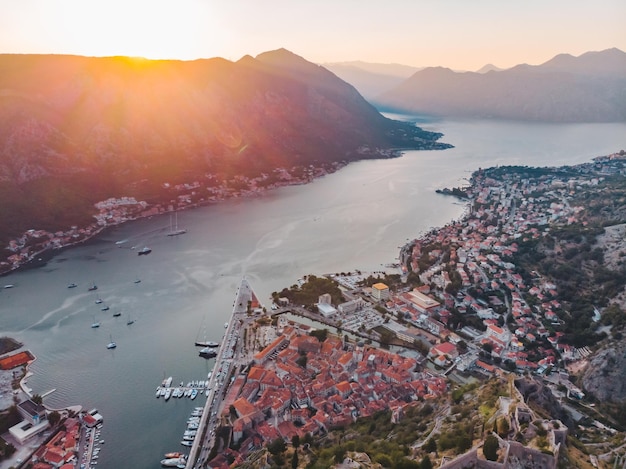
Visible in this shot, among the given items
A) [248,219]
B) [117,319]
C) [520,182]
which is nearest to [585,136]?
[520,182]

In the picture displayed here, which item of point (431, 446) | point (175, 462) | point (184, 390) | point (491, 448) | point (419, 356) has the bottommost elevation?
point (175, 462)

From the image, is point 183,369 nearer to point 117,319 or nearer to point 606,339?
point 117,319

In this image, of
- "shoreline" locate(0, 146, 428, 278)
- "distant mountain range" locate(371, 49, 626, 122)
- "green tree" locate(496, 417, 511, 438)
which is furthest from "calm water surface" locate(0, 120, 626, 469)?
"distant mountain range" locate(371, 49, 626, 122)

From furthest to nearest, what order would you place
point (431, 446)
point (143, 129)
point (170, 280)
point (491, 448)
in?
point (143, 129) < point (170, 280) < point (431, 446) < point (491, 448)

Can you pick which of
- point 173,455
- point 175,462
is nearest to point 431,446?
point 175,462

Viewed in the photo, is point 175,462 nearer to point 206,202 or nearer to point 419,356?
point 419,356

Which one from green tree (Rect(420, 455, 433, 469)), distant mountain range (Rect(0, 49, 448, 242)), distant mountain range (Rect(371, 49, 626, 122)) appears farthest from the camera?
distant mountain range (Rect(371, 49, 626, 122))

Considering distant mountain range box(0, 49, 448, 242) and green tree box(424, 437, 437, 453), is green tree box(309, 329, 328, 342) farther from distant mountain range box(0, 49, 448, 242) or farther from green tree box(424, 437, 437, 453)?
distant mountain range box(0, 49, 448, 242)
